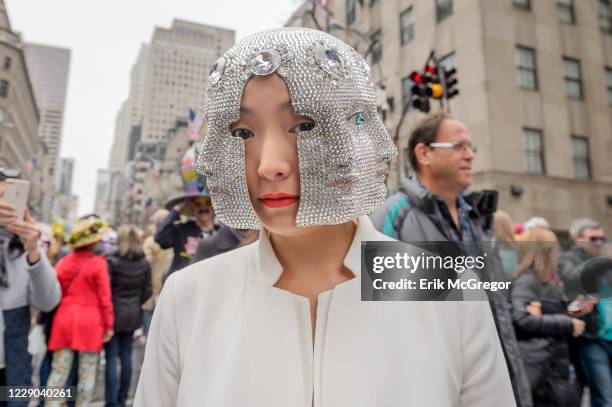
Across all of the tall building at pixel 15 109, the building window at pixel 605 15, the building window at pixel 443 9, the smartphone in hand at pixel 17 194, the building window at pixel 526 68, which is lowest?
the smartphone in hand at pixel 17 194

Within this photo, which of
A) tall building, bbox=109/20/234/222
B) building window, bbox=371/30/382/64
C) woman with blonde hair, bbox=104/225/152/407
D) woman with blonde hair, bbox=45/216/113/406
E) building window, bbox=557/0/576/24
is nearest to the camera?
woman with blonde hair, bbox=45/216/113/406

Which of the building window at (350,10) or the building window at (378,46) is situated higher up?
the building window at (350,10)

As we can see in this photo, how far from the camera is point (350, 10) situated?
17.7 meters

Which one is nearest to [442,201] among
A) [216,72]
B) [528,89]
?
[216,72]

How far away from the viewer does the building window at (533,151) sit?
13.1m

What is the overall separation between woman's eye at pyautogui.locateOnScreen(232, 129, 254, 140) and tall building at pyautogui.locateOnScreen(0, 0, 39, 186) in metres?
1.99

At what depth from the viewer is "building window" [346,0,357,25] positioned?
1745cm

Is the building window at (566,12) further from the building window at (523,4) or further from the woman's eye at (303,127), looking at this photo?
the woman's eye at (303,127)

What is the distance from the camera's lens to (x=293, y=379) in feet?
2.88

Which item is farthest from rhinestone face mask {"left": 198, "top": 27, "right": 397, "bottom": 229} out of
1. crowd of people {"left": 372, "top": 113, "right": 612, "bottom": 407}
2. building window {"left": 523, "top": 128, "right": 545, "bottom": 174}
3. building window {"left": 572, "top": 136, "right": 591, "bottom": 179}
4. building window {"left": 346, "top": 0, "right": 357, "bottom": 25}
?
building window {"left": 346, "top": 0, "right": 357, "bottom": 25}

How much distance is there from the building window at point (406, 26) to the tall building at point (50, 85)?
1271 cm

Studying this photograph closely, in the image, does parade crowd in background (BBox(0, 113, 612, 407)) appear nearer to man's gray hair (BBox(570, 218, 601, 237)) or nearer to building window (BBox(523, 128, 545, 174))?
man's gray hair (BBox(570, 218, 601, 237))

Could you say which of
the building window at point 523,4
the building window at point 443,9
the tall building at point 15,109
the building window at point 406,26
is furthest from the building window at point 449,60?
the tall building at point 15,109

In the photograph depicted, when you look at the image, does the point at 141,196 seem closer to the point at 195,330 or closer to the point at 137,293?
the point at 137,293
